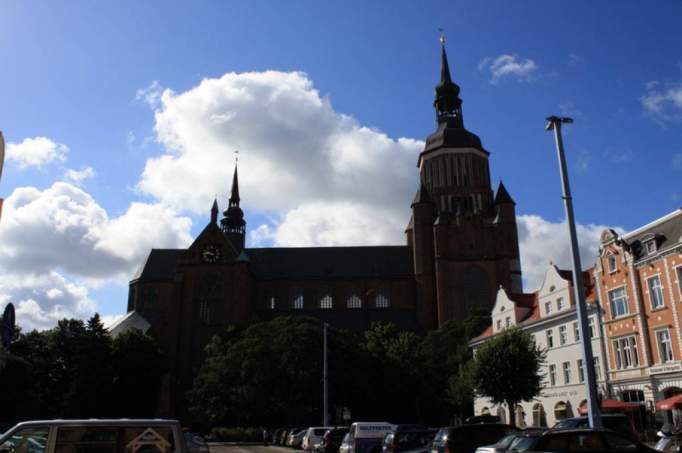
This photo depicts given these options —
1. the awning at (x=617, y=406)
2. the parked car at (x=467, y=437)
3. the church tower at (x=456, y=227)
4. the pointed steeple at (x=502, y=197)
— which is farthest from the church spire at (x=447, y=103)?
the parked car at (x=467, y=437)

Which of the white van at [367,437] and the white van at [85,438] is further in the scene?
the white van at [367,437]

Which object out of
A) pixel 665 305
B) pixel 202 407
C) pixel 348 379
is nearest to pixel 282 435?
pixel 348 379

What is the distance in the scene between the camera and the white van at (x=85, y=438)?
386 inches

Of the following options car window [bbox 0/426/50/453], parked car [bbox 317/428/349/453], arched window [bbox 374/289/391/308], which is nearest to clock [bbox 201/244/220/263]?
arched window [bbox 374/289/391/308]

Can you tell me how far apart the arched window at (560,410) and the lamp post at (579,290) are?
79.2ft

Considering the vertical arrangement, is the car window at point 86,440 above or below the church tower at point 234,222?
below

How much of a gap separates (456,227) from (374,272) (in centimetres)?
1573

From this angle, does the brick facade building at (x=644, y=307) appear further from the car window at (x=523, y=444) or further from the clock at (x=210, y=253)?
the clock at (x=210, y=253)

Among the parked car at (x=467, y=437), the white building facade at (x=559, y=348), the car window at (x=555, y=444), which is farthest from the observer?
the white building facade at (x=559, y=348)

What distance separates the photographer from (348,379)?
189 feet

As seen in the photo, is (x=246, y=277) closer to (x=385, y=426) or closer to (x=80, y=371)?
(x=80, y=371)

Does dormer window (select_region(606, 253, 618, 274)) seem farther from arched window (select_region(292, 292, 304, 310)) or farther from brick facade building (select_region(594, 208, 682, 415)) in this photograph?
arched window (select_region(292, 292, 304, 310))

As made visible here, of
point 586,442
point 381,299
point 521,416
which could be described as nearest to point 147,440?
point 586,442

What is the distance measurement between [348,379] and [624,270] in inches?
1169
